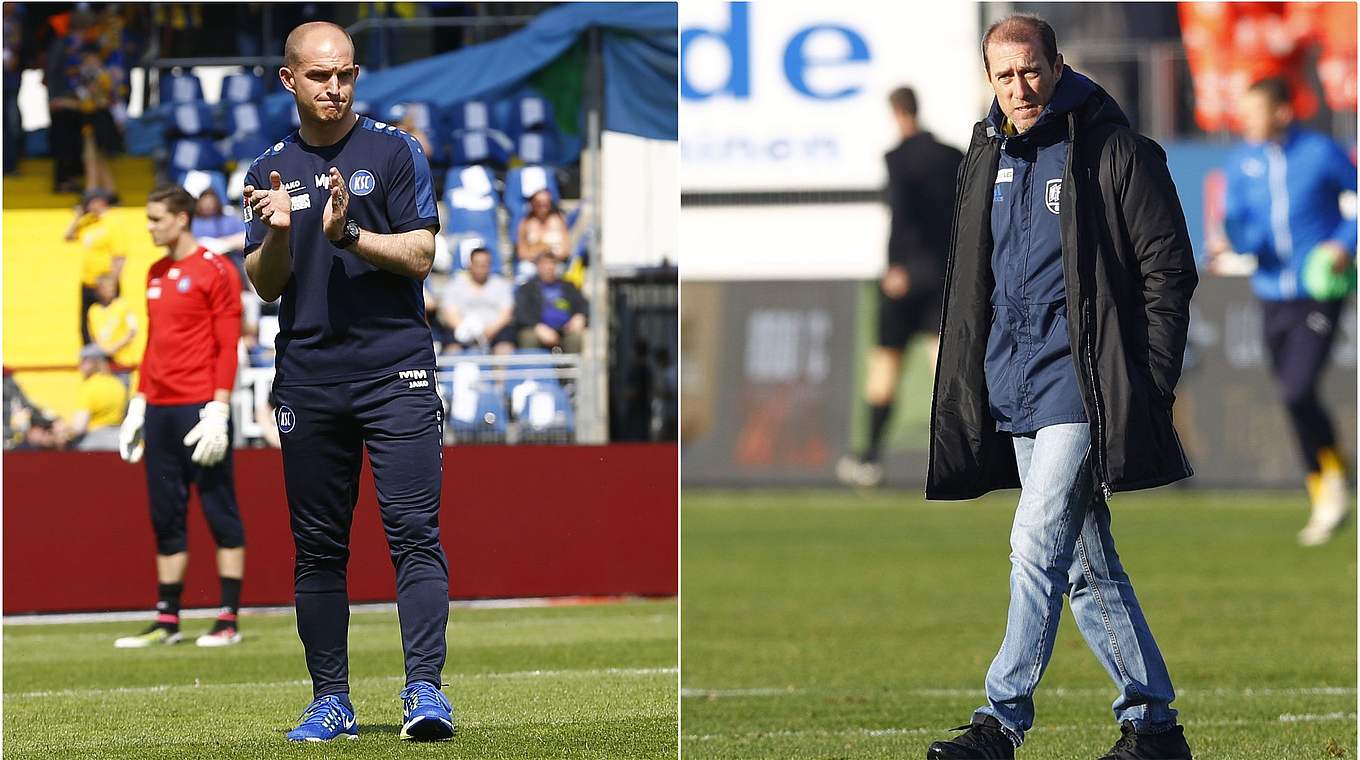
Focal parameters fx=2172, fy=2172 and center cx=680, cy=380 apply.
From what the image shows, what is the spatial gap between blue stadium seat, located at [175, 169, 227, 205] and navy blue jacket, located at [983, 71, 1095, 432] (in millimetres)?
7986

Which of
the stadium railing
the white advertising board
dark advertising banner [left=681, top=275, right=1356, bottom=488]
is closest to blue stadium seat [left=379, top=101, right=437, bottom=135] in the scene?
the stadium railing

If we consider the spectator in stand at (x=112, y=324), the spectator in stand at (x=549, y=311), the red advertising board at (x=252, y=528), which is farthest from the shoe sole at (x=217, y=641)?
the spectator in stand at (x=549, y=311)

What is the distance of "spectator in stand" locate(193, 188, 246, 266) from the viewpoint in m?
12.3

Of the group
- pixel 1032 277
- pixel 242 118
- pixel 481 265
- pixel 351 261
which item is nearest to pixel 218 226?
pixel 242 118

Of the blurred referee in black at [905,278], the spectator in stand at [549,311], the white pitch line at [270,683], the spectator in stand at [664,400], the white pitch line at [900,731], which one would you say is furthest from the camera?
the blurred referee in black at [905,278]

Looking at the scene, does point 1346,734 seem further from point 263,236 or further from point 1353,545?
point 1353,545

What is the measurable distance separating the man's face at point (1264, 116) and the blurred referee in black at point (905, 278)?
5.08 meters

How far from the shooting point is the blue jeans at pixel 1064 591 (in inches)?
221

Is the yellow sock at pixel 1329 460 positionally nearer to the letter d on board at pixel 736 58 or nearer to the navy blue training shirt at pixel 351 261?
the navy blue training shirt at pixel 351 261

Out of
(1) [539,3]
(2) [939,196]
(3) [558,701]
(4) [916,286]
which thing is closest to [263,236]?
(3) [558,701]

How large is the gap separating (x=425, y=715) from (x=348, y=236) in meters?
1.29

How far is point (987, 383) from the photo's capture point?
5.76 meters

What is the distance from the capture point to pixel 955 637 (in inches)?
411

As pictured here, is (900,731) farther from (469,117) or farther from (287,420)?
(469,117)
